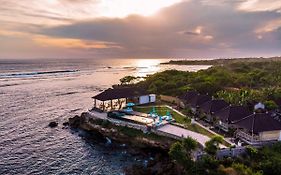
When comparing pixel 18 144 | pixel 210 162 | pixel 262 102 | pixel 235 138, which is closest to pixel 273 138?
pixel 235 138

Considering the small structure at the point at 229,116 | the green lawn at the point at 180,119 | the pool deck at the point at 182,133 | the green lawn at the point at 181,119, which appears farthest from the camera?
the green lawn at the point at 180,119

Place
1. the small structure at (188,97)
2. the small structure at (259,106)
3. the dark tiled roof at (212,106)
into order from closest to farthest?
the dark tiled roof at (212,106) → the small structure at (259,106) → the small structure at (188,97)

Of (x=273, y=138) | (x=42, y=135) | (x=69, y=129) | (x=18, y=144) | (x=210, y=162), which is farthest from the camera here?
(x=69, y=129)

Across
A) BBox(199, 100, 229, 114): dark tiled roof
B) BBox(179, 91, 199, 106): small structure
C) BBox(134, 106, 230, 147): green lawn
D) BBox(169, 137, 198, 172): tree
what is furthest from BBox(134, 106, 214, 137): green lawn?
BBox(169, 137, 198, 172): tree

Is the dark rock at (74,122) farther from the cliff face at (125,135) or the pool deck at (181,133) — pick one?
the pool deck at (181,133)

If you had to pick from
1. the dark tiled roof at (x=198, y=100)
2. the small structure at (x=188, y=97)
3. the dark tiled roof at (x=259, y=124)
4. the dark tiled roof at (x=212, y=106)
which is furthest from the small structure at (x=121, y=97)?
the dark tiled roof at (x=259, y=124)

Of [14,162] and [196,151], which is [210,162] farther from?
[14,162]

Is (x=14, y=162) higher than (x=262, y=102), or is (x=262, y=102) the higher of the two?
(x=262, y=102)
